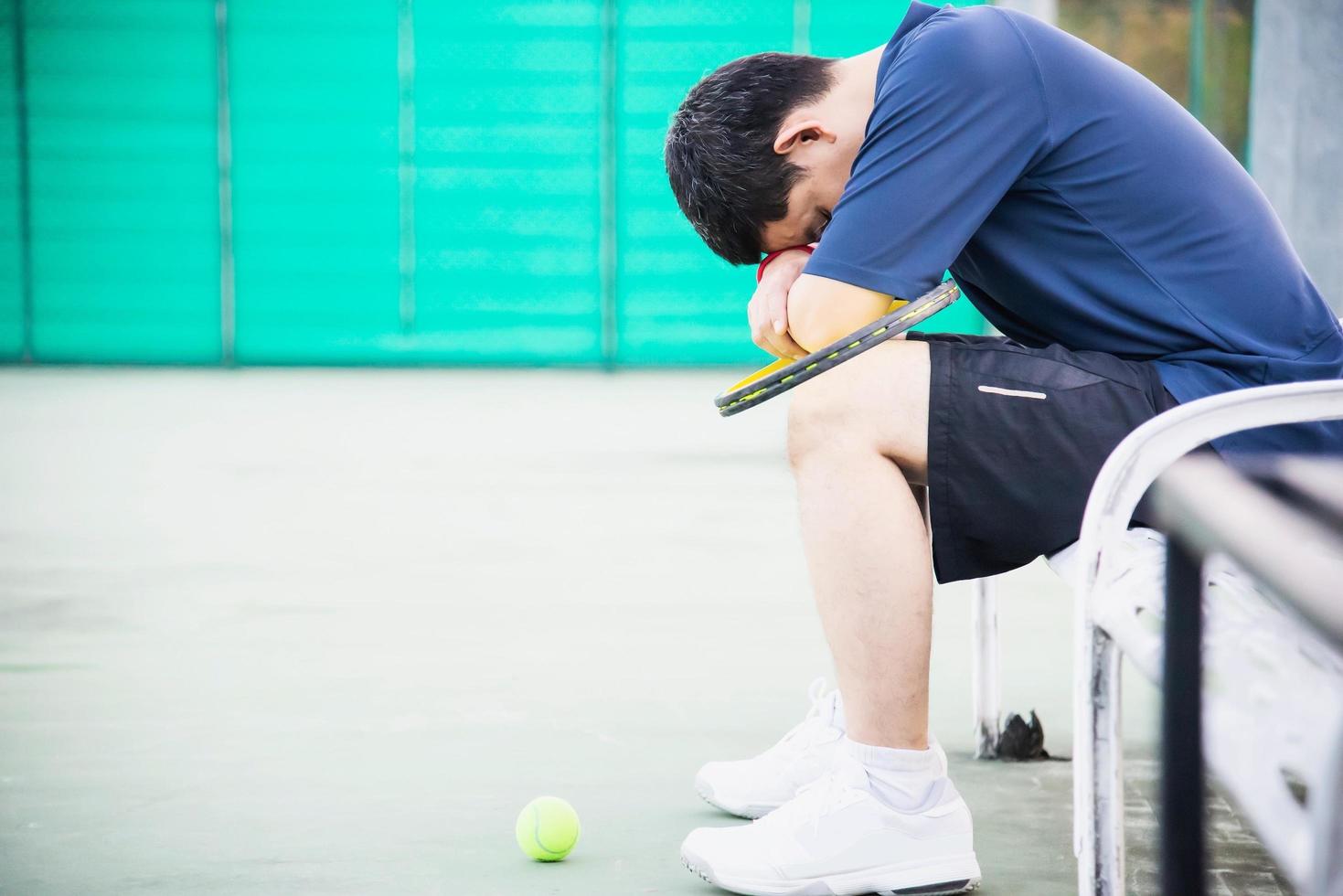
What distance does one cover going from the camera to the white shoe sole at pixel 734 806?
1.64m

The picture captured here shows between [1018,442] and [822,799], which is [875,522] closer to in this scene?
[1018,442]

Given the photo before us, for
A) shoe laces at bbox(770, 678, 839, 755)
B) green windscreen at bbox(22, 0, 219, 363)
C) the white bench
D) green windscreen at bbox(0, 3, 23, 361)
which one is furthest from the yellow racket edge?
green windscreen at bbox(0, 3, 23, 361)

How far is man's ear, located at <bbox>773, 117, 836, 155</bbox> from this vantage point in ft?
4.91

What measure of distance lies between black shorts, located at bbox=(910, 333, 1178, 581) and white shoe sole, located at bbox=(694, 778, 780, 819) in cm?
45

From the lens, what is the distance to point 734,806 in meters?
1.65

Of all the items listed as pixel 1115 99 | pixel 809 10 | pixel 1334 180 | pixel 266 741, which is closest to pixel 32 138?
pixel 809 10

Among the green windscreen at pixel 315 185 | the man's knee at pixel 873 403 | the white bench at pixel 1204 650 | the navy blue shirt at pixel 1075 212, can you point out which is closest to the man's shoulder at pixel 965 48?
the navy blue shirt at pixel 1075 212

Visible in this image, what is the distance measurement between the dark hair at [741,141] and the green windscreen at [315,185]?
8.22 metres

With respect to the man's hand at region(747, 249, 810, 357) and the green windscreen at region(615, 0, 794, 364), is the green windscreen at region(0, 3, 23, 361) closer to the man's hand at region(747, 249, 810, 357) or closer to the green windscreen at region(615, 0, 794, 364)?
the green windscreen at region(615, 0, 794, 364)

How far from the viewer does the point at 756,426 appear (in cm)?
611

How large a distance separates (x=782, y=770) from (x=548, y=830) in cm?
29

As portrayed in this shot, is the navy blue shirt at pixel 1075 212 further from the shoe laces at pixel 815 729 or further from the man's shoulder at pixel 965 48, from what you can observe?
the shoe laces at pixel 815 729

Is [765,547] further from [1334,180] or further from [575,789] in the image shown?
[1334,180]

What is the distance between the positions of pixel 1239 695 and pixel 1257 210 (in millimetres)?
751
